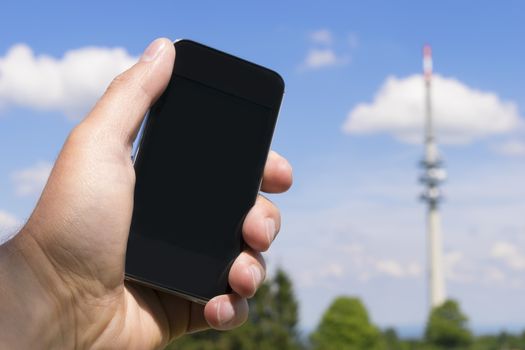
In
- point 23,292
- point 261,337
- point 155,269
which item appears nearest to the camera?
point 23,292

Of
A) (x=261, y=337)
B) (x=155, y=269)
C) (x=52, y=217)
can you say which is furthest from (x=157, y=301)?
(x=261, y=337)

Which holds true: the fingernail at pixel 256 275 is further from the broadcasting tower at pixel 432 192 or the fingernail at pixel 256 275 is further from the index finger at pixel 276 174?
the broadcasting tower at pixel 432 192

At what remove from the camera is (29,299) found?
4.52 metres

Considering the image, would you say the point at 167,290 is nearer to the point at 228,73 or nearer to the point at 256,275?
the point at 256,275

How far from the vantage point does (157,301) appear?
549cm

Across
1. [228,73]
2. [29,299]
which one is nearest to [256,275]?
[228,73]

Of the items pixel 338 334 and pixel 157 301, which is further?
pixel 338 334

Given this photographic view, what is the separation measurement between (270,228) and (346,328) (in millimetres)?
89037

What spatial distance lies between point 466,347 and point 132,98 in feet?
368

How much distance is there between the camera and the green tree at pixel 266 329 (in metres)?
66.9

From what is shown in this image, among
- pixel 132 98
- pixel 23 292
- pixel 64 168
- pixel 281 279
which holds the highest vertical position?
pixel 281 279

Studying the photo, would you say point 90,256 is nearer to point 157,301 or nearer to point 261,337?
point 157,301

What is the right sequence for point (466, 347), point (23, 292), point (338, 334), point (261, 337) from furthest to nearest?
point (466, 347)
point (338, 334)
point (261, 337)
point (23, 292)

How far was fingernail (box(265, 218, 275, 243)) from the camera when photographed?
17.6 ft
